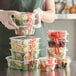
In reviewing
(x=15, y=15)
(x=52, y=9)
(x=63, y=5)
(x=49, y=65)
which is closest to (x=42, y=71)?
(x=49, y=65)

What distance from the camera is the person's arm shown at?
1897mm

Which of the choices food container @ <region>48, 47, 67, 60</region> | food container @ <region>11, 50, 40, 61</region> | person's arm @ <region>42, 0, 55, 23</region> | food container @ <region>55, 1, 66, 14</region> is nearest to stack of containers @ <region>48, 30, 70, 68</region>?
food container @ <region>48, 47, 67, 60</region>

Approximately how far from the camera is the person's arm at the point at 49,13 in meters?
1.90

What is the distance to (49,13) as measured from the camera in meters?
1.96

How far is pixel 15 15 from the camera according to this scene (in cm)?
156

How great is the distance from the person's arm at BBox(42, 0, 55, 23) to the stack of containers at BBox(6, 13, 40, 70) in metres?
0.32

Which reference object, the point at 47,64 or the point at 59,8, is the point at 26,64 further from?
the point at 59,8

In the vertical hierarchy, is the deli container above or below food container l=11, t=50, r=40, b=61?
below

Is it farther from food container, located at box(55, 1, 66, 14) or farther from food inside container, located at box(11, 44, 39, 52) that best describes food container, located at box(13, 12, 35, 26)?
food container, located at box(55, 1, 66, 14)

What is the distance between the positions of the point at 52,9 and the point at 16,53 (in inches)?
24.0

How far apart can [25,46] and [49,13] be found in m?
0.49

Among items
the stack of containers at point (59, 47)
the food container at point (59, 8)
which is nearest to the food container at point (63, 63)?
the stack of containers at point (59, 47)

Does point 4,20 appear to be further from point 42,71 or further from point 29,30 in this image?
point 42,71

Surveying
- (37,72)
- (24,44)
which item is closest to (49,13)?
(24,44)
